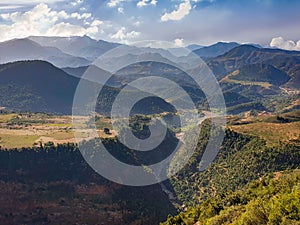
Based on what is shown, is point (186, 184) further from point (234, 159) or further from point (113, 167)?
point (113, 167)

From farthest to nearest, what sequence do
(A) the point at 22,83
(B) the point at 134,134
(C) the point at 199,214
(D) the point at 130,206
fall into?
1. (A) the point at 22,83
2. (B) the point at 134,134
3. (D) the point at 130,206
4. (C) the point at 199,214

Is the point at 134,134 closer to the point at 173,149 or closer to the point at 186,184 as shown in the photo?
the point at 173,149

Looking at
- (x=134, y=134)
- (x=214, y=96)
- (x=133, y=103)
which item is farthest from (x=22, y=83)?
(x=214, y=96)

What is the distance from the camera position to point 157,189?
50.2 m

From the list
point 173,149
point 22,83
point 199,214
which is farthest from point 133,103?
point 199,214

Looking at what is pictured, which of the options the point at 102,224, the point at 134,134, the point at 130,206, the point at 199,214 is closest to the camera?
the point at 199,214

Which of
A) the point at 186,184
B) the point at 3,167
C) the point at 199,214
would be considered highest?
the point at 3,167

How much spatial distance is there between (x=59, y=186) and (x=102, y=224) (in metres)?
8.83

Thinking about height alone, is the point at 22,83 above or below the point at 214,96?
above

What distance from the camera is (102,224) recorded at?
36.2 m

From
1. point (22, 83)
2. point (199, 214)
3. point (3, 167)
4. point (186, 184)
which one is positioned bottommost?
point (186, 184)

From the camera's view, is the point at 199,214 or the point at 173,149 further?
the point at 173,149

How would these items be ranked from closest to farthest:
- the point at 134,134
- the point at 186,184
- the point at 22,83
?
the point at 186,184, the point at 134,134, the point at 22,83

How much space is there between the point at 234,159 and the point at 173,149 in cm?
1614
